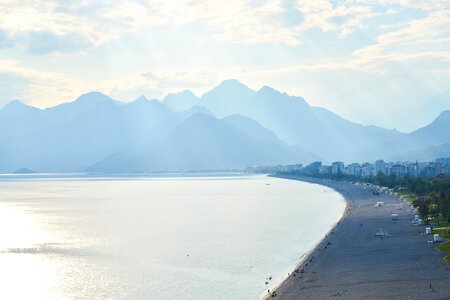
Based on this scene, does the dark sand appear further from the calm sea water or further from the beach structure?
the calm sea water

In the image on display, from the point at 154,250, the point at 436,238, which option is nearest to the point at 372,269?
the point at 436,238

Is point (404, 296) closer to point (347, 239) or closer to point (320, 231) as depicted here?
point (347, 239)

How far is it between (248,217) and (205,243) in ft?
94.0

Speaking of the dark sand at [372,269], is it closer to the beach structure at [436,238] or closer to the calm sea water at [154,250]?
the beach structure at [436,238]

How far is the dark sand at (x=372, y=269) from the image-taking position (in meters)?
36.4

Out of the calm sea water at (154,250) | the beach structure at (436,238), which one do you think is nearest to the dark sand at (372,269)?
→ the beach structure at (436,238)

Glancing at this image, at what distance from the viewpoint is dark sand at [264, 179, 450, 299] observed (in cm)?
3638

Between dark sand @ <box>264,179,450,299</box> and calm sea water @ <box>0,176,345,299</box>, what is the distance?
281 centimetres

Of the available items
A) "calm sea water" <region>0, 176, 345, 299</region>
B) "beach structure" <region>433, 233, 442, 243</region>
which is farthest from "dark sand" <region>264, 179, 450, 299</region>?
"calm sea water" <region>0, 176, 345, 299</region>

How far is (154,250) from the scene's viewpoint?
59.9m

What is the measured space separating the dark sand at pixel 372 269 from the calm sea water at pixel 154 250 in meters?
2.81

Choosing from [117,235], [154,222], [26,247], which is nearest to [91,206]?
[154,222]

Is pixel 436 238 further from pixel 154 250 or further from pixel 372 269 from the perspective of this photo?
pixel 154 250

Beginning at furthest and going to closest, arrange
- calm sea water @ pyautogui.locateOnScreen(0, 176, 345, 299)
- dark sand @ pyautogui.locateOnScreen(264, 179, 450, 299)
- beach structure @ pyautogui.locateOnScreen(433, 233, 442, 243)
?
beach structure @ pyautogui.locateOnScreen(433, 233, 442, 243) → calm sea water @ pyautogui.locateOnScreen(0, 176, 345, 299) → dark sand @ pyautogui.locateOnScreen(264, 179, 450, 299)
